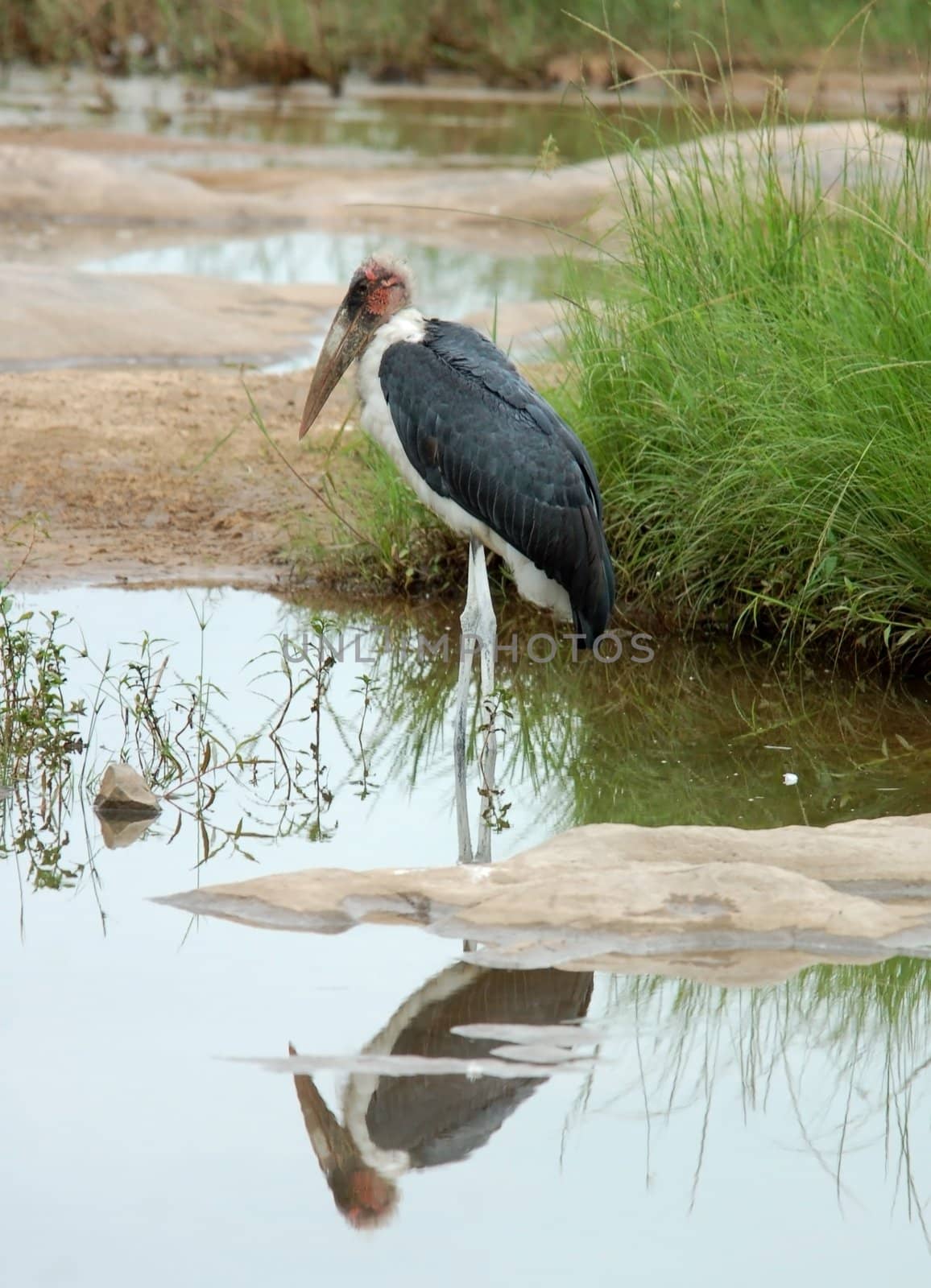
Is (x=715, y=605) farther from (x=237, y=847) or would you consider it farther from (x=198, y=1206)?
(x=198, y=1206)

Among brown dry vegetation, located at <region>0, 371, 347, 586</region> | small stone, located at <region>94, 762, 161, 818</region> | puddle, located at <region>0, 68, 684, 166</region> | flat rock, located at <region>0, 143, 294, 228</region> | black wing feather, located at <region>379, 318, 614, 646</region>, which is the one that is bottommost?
small stone, located at <region>94, 762, 161, 818</region>

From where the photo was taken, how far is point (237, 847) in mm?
4355

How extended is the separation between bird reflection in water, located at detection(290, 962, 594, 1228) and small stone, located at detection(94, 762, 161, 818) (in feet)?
3.83

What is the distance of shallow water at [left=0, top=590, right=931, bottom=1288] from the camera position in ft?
9.10

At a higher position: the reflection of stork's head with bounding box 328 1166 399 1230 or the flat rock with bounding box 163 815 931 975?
the flat rock with bounding box 163 815 931 975

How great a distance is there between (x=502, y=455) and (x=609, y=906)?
5.50 ft

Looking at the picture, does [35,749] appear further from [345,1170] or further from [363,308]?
[345,1170]

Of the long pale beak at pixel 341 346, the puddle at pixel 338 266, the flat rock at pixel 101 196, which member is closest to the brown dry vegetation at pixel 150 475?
the long pale beak at pixel 341 346

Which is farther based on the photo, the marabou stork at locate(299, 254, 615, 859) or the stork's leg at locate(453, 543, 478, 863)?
the marabou stork at locate(299, 254, 615, 859)

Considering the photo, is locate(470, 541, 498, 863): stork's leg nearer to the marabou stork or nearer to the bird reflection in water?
the marabou stork

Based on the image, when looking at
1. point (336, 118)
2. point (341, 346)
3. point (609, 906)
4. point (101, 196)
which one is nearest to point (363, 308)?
point (341, 346)

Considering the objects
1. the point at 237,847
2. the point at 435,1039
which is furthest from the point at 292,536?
the point at 435,1039

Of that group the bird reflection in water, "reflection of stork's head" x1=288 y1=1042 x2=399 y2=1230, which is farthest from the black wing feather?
"reflection of stork's head" x1=288 y1=1042 x2=399 y2=1230

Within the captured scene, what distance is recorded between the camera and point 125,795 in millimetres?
4516
